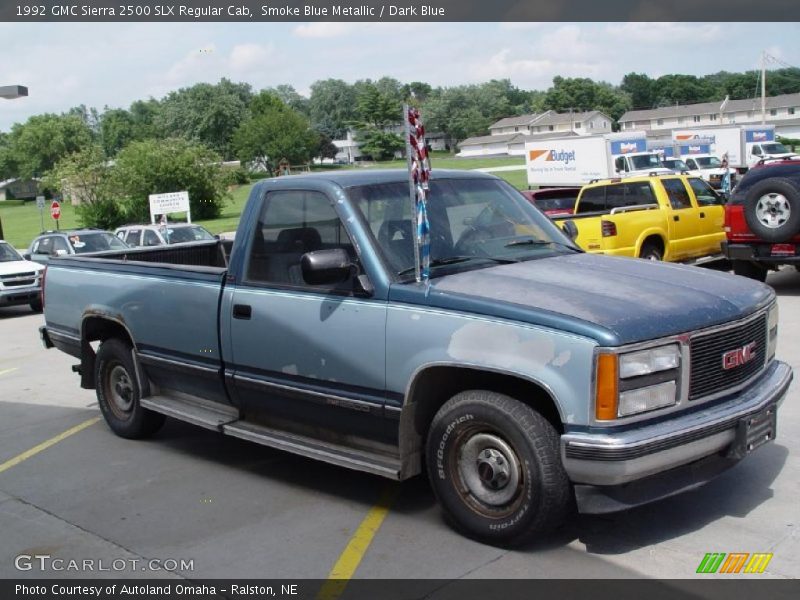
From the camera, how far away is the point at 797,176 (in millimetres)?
11469

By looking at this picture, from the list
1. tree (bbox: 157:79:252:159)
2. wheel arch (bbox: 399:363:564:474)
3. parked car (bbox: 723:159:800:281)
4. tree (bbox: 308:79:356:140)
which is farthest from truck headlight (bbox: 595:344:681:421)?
A: tree (bbox: 308:79:356:140)

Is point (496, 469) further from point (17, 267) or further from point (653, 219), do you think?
point (17, 267)

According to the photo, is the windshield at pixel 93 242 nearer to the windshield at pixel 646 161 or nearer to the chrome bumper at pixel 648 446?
the chrome bumper at pixel 648 446

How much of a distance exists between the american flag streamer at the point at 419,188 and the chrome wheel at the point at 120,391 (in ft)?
11.0

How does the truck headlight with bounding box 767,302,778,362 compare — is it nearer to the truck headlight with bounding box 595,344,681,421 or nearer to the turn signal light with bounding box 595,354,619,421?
the truck headlight with bounding box 595,344,681,421

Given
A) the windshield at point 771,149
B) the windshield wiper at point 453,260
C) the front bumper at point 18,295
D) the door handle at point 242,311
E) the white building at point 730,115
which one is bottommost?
the front bumper at point 18,295

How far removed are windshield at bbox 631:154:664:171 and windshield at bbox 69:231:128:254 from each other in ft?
81.9

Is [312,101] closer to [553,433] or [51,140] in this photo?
[51,140]

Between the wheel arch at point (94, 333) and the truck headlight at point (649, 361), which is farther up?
the truck headlight at point (649, 361)

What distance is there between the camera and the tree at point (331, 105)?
439 feet

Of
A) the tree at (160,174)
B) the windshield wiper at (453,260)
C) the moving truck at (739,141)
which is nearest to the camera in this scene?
the windshield wiper at (453,260)

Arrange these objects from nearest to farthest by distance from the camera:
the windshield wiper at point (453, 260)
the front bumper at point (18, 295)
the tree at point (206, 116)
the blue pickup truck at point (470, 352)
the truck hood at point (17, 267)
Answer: the blue pickup truck at point (470, 352) → the windshield wiper at point (453, 260) → the front bumper at point (18, 295) → the truck hood at point (17, 267) → the tree at point (206, 116)

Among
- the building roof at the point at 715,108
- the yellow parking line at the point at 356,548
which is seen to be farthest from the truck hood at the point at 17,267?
the building roof at the point at 715,108

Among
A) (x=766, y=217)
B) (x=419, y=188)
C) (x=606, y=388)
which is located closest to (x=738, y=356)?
(x=606, y=388)
